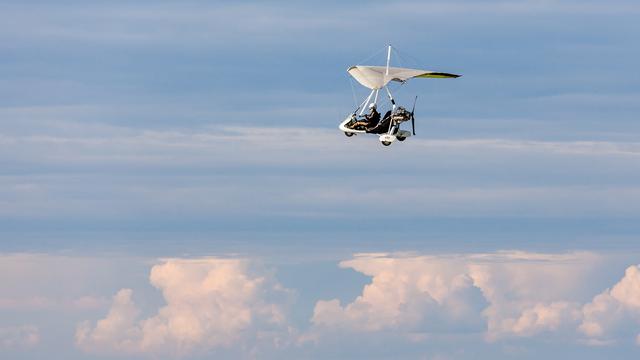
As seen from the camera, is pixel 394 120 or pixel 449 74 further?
pixel 449 74

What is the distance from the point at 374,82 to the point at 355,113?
24.8 ft

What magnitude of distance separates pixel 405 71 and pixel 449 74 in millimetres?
6956

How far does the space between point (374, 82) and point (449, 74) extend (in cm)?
1170

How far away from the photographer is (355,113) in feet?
601

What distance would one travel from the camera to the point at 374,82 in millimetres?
188375

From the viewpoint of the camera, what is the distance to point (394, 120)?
180625 millimetres

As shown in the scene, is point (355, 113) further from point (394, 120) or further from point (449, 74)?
point (449, 74)

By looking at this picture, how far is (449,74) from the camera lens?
192 meters

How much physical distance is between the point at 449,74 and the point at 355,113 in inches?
692

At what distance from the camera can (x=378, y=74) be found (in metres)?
188

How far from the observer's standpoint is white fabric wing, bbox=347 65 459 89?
186 m

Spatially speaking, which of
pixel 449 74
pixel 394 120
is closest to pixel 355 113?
pixel 394 120

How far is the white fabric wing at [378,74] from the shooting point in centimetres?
18649
